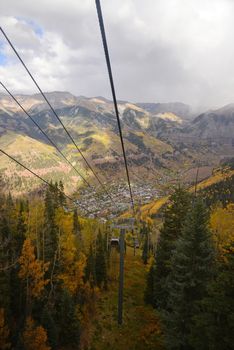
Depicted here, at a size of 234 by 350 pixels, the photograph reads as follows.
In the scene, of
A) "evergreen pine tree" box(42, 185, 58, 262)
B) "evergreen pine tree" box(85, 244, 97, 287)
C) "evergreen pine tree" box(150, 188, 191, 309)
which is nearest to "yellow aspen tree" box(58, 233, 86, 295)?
"evergreen pine tree" box(42, 185, 58, 262)

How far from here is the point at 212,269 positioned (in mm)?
25234

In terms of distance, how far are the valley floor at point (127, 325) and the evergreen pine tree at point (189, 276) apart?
3.89m

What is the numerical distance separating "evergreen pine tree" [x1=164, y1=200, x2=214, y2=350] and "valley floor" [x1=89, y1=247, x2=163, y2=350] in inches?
153

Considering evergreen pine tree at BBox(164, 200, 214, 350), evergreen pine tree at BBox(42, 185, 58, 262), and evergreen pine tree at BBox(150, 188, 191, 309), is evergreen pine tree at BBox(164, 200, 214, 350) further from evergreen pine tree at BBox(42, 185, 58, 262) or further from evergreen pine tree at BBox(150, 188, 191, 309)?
evergreen pine tree at BBox(42, 185, 58, 262)

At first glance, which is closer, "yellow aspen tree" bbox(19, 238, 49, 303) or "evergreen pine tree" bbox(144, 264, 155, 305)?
"yellow aspen tree" bbox(19, 238, 49, 303)

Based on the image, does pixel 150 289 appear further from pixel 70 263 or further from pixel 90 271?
pixel 70 263

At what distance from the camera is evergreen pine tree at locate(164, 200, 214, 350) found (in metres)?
24.6

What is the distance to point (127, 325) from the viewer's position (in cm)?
3759

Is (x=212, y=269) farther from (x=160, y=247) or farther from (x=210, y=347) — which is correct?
(x=160, y=247)

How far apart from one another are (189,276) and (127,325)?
17.3m

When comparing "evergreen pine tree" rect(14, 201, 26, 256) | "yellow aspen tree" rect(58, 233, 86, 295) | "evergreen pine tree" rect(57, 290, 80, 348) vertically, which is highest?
"evergreen pine tree" rect(14, 201, 26, 256)

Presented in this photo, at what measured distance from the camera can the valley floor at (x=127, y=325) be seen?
3347 centimetres

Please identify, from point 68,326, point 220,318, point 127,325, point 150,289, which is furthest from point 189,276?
point 150,289

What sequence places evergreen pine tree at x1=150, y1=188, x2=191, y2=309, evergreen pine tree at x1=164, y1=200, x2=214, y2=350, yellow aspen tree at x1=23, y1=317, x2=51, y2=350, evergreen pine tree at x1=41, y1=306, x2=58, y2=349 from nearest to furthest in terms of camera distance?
evergreen pine tree at x1=164, y1=200, x2=214, y2=350, yellow aspen tree at x1=23, y1=317, x2=51, y2=350, evergreen pine tree at x1=41, y1=306, x2=58, y2=349, evergreen pine tree at x1=150, y1=188, x2=191, y2=309
